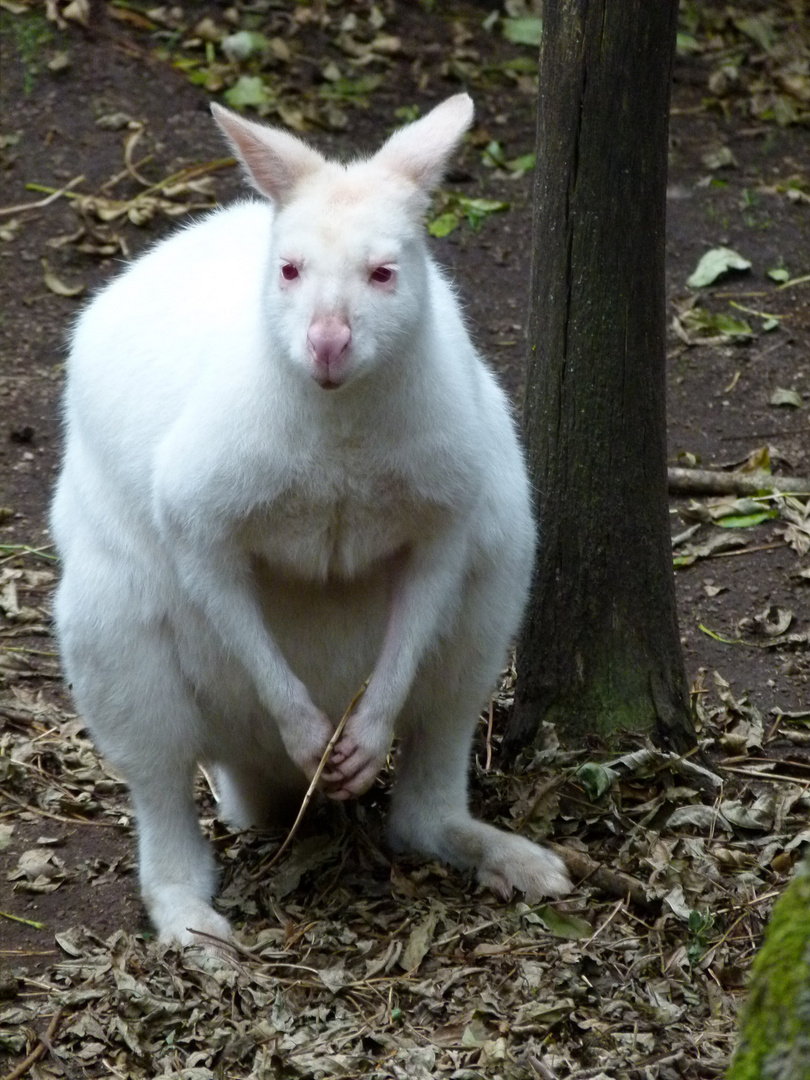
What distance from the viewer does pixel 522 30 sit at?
786 cm

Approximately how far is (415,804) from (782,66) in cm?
555

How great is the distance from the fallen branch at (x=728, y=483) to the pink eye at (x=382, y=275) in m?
2.54

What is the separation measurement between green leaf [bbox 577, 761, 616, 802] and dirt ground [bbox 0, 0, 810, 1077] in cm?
11

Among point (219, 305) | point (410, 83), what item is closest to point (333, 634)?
point (219, 305)

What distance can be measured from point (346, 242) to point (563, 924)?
1605mm

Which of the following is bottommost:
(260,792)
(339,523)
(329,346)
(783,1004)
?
(260,792)

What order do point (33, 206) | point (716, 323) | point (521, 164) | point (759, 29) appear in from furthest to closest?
point (759, 29), point (521, 164), point (33, 206), point (716, 323)

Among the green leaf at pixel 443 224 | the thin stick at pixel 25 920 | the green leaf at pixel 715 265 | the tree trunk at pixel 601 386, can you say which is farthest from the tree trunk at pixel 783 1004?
the green leaf at pixel 443 224

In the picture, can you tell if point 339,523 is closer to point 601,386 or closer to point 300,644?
point 300,644

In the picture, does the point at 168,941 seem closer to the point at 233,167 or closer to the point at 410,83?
the point at 233,167

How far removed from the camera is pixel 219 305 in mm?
3287

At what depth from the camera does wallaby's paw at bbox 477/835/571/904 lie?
3445 millimetres

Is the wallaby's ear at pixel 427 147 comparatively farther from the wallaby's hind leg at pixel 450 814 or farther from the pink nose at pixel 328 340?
the wallaby's hind leg at pixel 450 814

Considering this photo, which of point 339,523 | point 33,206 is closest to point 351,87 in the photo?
point 33,206
